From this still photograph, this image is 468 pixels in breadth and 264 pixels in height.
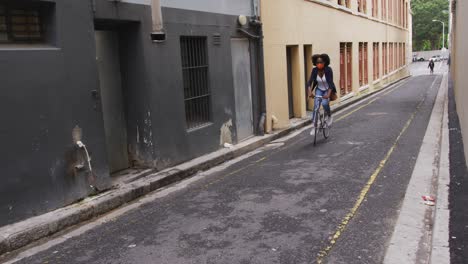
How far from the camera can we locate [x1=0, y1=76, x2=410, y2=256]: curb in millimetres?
5316

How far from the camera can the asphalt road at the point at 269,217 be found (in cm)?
489

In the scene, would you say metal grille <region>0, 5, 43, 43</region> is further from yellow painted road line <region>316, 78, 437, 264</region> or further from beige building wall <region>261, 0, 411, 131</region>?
beige building wall <region>261, 0, 411, 131</region>

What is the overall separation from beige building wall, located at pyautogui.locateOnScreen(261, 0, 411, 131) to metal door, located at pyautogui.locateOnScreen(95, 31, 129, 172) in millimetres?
5119

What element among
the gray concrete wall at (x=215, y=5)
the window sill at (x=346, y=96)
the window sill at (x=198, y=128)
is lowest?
the window sill at (x=346, y=96)

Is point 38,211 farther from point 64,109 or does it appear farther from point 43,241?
point 64,109

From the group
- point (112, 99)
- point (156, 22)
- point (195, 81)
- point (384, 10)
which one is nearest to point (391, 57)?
point (384, 10)

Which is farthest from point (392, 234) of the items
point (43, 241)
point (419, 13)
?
point (419, 13)

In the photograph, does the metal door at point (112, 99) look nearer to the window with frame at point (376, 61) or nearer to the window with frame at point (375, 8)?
the window with frame at point (376, 61)

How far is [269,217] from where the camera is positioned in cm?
596

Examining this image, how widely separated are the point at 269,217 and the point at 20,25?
3.65m

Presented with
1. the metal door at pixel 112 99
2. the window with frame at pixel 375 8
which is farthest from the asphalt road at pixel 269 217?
the window with frame at pixel 375 8

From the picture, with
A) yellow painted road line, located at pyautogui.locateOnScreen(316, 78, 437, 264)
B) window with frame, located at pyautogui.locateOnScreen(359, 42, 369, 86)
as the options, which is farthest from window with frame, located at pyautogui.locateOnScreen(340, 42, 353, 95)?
yellow painted road line, located at pyautogui.locateOnScreen(316, 78, 437, 264)

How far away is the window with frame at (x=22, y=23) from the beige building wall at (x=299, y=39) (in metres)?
7.08

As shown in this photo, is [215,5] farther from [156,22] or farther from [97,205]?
[97,205]
